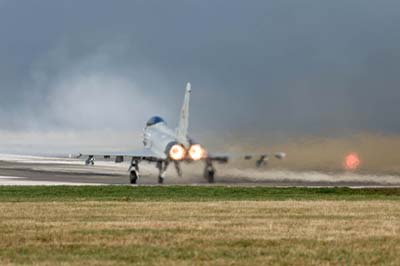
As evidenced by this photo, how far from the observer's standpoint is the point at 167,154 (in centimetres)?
8906

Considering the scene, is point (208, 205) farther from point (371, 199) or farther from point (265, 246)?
point (265, 246)

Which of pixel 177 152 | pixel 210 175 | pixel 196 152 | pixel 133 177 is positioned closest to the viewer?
pixel 133 177

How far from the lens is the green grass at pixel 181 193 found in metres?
60.5

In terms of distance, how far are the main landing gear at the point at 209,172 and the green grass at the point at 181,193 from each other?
1333cm

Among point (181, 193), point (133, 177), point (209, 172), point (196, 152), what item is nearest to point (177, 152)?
point (196, 152)

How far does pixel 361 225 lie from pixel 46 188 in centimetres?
3471

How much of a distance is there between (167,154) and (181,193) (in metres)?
22.7

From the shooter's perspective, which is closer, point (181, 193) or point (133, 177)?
point (181, 193)

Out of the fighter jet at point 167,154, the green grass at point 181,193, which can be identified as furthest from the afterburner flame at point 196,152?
the green grass at point 181,193

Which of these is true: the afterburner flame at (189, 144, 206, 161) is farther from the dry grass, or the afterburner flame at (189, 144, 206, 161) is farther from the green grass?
the dry grass

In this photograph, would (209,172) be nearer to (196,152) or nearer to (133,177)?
(196,152)

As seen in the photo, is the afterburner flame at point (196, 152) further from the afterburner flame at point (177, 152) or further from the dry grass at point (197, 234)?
the dry grass at point (197, 234)

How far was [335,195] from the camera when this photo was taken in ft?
220

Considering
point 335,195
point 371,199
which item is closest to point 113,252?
point 371,199
